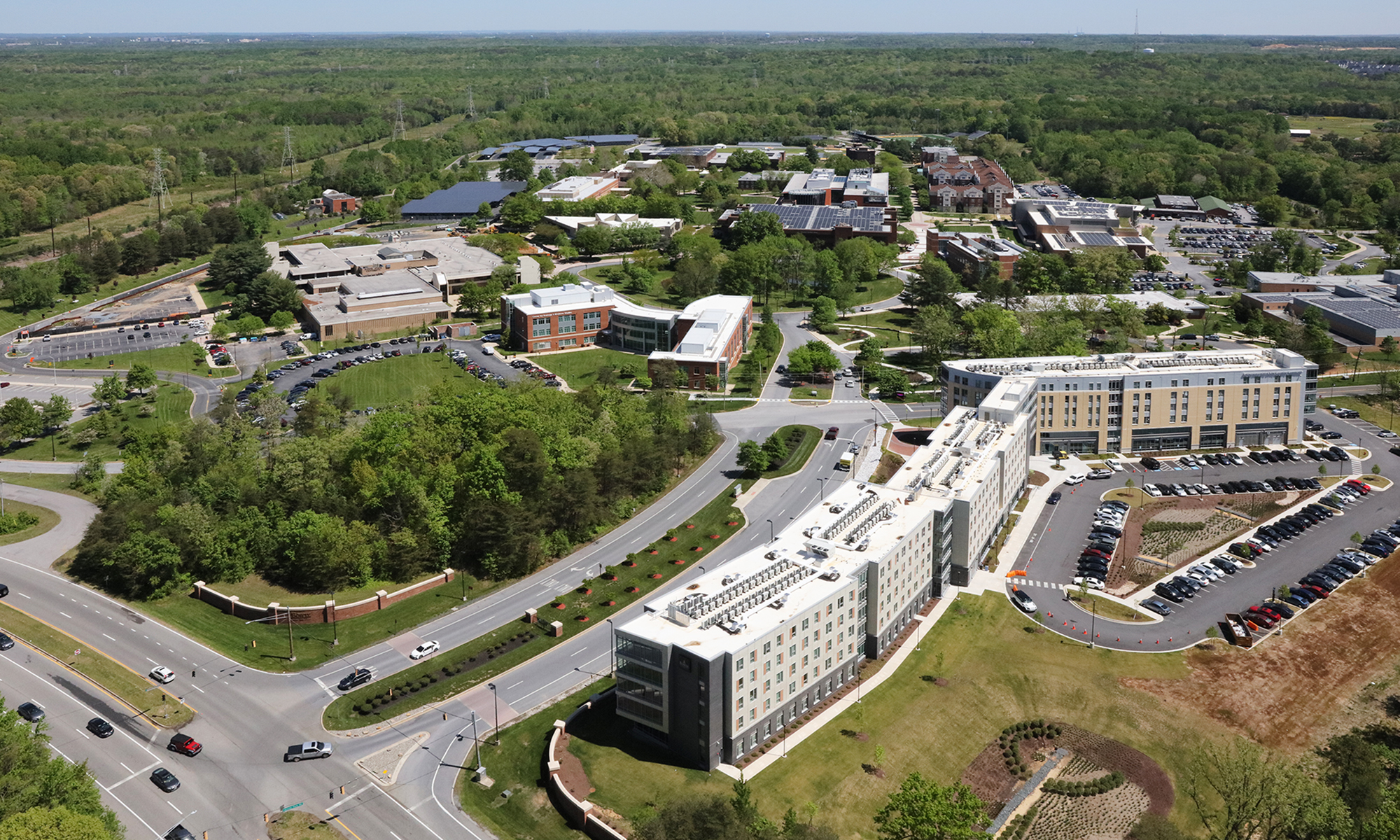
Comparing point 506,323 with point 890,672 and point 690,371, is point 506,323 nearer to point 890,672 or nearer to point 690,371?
point 690,371

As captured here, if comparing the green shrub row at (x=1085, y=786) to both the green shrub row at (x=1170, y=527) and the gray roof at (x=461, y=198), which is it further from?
the gray roof at (x=461, y=198)

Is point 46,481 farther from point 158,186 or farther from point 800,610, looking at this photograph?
point 158,186

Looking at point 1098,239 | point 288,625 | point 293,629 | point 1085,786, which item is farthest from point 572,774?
point 1098,239

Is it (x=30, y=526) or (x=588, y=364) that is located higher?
(x=588, y=364)

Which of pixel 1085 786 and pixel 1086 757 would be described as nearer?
pixel 1085 786

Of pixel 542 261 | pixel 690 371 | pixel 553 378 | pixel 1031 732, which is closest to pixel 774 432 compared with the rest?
pixel 690 371

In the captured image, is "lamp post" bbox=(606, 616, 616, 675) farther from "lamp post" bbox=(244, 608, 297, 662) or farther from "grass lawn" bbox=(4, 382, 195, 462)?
"grass lawn" bbox=(4, 382, 195, 462)

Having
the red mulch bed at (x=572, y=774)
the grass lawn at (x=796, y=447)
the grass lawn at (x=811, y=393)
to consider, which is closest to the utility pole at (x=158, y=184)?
the grass lawn at (x=811, y=393)
